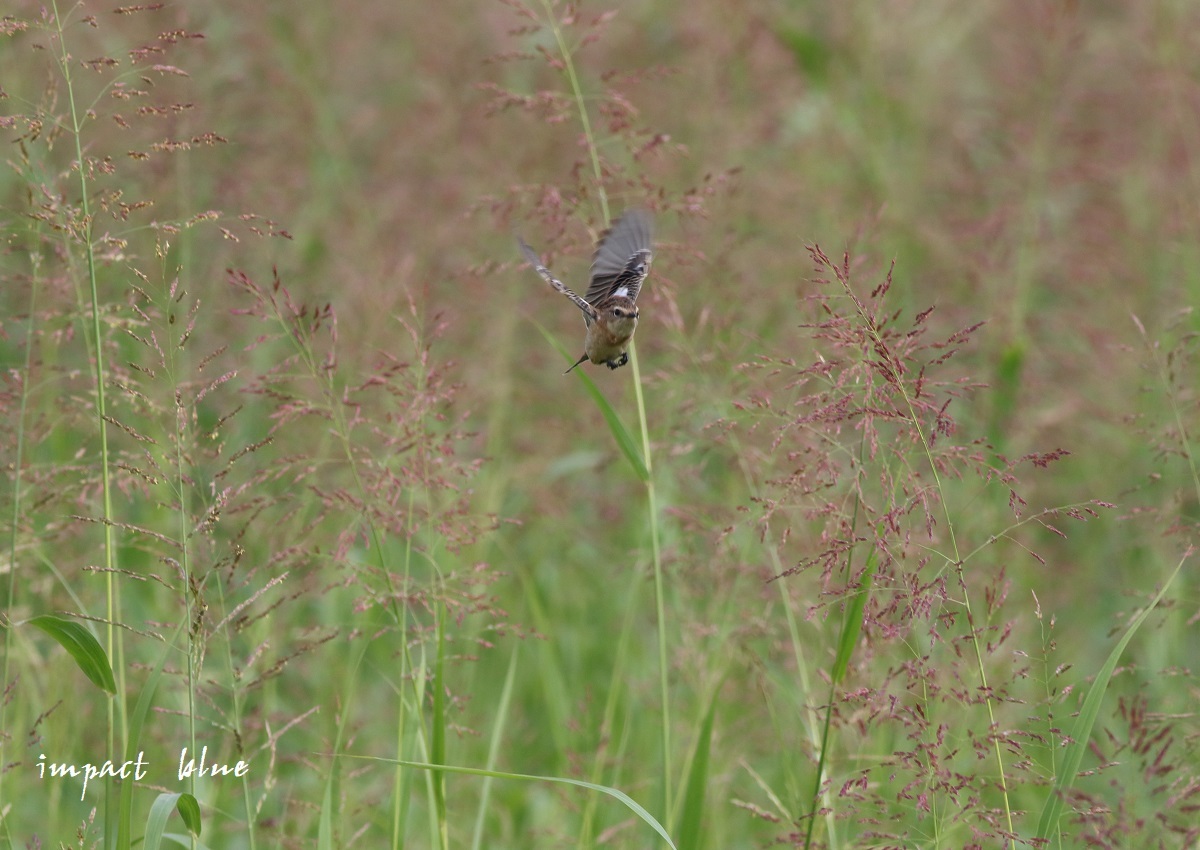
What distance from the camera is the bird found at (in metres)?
2.63

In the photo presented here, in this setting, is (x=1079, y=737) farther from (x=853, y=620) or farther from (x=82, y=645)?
(x=82, y=645)

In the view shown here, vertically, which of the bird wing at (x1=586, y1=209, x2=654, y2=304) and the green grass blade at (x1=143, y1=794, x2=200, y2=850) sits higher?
the bird wing at (x1=586, y1=209, x2=654, y2=304)

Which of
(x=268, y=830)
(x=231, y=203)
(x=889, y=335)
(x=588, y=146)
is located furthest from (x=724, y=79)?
(x=268, y=830)

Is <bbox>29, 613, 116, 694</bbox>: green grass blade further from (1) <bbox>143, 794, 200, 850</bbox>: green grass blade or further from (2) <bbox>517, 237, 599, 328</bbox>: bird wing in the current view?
(2) <bbox>517, 237, 599, 328</bbox>: bird wing

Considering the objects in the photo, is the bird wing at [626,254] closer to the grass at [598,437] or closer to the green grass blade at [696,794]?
the grass at [598,437]

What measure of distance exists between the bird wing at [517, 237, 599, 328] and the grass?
0.14 m

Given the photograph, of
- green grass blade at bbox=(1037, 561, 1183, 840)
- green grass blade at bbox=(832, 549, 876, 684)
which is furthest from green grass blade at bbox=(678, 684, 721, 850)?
green grass blade at bbox=(1037, 561, 1183, 840)

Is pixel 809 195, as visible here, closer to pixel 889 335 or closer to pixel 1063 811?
pixel 889 335

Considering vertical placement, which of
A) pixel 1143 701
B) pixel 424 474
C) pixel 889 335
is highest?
pixel 889 335

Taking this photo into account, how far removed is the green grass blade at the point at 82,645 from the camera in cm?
192

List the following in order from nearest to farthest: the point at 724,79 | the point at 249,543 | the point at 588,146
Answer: the point at 588,146 → the point at 249,543 → the point at 724,79

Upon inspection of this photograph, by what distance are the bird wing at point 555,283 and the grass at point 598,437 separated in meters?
0.14

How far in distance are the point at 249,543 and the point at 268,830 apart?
4.27 ft

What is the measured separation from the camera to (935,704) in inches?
121
